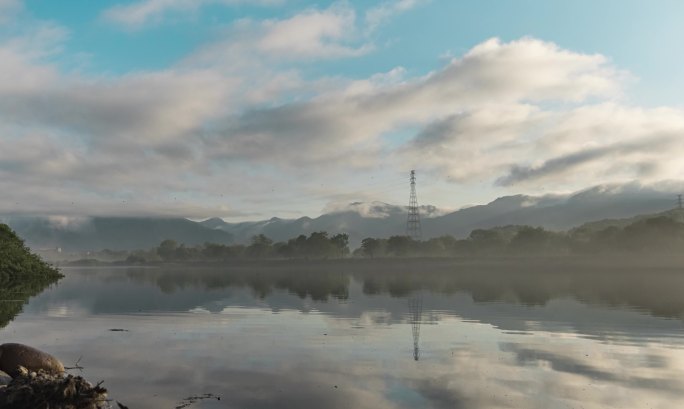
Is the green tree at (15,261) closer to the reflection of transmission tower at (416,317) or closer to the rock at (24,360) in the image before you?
the reflection of transmission tower at (416,317)

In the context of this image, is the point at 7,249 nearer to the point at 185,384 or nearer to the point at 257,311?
the point at 257,311

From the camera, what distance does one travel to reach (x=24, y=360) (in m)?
22.2

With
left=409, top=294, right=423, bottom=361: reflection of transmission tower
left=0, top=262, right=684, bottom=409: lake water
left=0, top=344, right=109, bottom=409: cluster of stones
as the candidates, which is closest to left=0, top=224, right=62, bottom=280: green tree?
left=0, top=262, right=684, bottom=409: lake water

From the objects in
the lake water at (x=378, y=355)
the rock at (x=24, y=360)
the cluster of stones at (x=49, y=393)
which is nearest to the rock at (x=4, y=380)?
the cluster of stones at (x=49, y=393)

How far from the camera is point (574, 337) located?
34.0 meters

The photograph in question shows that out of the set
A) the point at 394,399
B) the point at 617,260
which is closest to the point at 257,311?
the point at 394,399

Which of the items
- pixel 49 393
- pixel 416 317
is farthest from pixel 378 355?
pixel 416 317

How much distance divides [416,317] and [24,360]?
103 ft

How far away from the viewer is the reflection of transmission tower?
97.0ft

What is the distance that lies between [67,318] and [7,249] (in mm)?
70511

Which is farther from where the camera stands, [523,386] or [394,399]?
[523,386]

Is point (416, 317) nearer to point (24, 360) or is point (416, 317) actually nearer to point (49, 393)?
point (24, 360)

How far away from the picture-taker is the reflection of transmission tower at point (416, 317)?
1164 inches

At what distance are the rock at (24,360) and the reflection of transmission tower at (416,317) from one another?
57.4 ft
